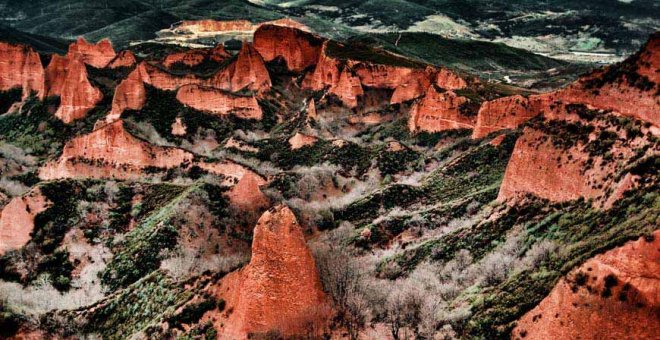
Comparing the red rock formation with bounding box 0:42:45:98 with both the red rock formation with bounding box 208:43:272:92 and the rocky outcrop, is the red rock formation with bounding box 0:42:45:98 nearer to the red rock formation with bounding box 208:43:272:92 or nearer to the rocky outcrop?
the rocky outcrop

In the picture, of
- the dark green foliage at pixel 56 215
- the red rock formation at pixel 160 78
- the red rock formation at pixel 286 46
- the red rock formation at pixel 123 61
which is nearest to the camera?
the dark green foliage at pixel 56 215

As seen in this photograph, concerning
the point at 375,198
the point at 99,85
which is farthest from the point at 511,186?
the point at 99,85

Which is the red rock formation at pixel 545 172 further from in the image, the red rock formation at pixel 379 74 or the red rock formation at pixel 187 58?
the red rock formation at pixel 187 58

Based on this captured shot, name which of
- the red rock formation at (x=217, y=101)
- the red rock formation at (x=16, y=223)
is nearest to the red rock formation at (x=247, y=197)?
the red rock formation at (x=16, y=223)

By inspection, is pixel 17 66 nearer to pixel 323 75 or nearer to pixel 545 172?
pixel 323 75

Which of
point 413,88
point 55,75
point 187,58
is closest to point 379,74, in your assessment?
point 413,88

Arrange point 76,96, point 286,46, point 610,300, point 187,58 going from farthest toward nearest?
1. point 286,46
2. point 187,58
3. point 76,96
4. point 610,300
